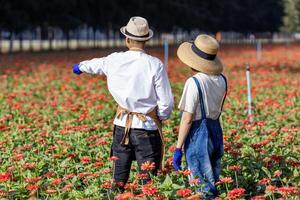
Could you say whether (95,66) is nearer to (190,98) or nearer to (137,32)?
(137,32)

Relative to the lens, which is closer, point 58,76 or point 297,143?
point 297,143

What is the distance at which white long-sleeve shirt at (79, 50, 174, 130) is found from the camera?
15.8 ft

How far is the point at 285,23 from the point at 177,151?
104250mm

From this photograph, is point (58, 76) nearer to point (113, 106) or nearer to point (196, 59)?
point (113, 106)

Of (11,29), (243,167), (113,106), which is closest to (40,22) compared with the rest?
(11,29)

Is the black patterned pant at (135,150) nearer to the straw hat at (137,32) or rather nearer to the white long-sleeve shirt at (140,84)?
the white long-sleeve shirt at (140,84)

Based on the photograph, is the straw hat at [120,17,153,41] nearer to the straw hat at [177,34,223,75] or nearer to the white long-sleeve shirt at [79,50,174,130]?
the white long-sleeve shirt at [79,50,174,130]

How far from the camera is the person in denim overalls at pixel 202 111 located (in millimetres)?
4730

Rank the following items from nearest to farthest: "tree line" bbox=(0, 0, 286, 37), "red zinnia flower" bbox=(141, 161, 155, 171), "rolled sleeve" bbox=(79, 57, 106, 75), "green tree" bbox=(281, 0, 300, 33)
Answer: "red zinnia flower" bbox=(141, 161, 155, 171), "rolled sleeve" bbox=(79, 57, 106, 75), "tree line" bbox=(0, 0, 286, 37), "green tree" bbox=(281, 0, 300, 33)

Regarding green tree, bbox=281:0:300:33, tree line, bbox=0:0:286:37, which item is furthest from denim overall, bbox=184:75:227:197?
green tree, bbox=281:0:300:33

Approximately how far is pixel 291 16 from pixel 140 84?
10411cm

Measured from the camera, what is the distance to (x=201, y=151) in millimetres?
4828

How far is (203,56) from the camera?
4.84 m

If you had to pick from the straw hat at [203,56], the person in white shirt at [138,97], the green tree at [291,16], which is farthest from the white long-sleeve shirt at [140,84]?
the green tree at [291,16]
